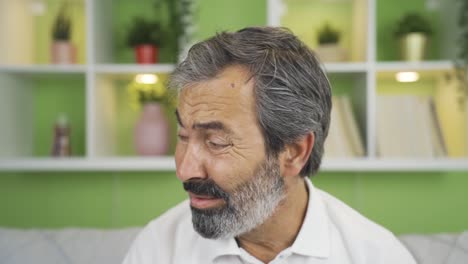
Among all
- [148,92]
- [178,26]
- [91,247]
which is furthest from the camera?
[148,92]

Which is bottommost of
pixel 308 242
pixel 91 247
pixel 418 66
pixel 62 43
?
pixel 91 247

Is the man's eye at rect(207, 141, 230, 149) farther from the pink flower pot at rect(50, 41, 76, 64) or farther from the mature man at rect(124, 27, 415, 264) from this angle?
the pink flower pot at rect(50, 41, 76, 64)

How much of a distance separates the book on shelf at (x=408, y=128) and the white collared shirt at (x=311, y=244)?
88 cm

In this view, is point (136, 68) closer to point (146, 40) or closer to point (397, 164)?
point (146, 40)

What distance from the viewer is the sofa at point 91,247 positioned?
1.46 m

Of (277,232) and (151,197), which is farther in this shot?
(151,197)

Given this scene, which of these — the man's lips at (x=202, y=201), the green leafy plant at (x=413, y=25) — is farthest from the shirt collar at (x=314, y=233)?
the green leafy plant at (x=413, y=25)

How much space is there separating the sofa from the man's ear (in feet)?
1.79

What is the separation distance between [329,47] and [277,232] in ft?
3.85

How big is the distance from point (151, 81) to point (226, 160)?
1.32 meters

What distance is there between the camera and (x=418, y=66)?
6.59ft

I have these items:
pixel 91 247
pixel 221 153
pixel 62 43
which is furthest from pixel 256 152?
pixel 62 43

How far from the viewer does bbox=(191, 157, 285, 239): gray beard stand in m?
1.05

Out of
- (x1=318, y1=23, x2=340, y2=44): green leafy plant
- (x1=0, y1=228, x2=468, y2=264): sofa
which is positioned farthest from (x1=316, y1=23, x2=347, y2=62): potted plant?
(x1=0, y1=228, x2=468, y2=264): sofa
